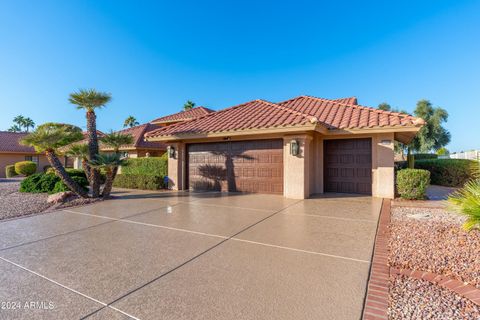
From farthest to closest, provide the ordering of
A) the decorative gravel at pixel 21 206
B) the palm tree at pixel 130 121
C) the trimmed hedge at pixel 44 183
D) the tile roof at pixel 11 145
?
the palm tree at pixel 130 121, the tile roof at pixel 11 145, the trimmed hedge at pixel 44 183, the decorative gravel at pixel 21 206

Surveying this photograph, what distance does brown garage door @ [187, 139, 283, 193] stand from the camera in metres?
10.7

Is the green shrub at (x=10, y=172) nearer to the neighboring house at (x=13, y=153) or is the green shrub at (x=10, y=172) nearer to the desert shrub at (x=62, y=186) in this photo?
the neighboring house at (x=13, y=153)

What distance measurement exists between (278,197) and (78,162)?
845 inches

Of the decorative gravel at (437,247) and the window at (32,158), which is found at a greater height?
the window at (32,158)

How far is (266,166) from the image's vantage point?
10.9 m

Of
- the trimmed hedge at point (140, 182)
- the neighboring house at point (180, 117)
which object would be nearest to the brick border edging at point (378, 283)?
the trimmed hedge at point (140, 182)

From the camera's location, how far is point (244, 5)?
1502cm

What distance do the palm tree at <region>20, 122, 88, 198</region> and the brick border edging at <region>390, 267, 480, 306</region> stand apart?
11.3 meters

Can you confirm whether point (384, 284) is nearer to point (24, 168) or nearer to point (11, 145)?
point (24, 168)

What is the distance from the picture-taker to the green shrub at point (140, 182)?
13.1 m

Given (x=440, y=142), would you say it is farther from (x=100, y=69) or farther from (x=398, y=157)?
(x=100, y=69)

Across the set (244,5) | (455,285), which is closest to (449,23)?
(244,5)

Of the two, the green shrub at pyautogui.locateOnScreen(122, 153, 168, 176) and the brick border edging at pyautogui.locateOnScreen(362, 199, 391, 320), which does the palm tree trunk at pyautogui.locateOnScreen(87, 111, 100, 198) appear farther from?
the brick border edging at pyautogui.locateOnScreen(362, 199, 391, 320)

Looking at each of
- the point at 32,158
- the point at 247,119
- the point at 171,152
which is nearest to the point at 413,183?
the point at 247,119
